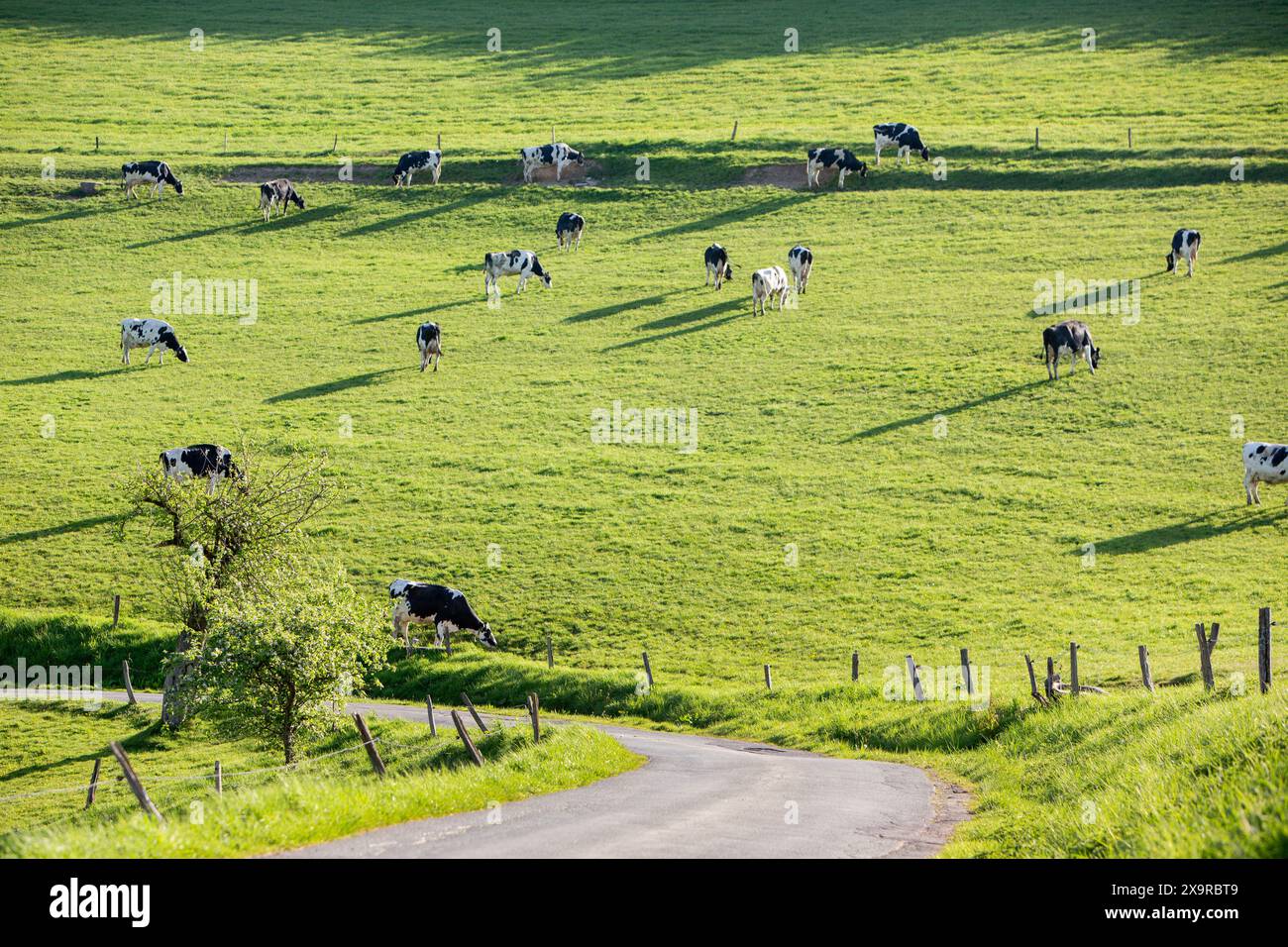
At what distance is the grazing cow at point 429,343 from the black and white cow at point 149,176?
26.1m

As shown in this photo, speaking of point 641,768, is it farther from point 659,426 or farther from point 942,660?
point 659,426

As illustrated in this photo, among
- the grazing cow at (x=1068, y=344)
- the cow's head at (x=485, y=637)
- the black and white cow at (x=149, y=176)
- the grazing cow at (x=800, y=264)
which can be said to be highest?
the black and white cow at (x=149, y=176)

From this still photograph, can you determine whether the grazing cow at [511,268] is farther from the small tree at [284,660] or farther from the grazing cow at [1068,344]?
the small tree at [284,660]

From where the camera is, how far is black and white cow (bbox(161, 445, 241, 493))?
3791 cm

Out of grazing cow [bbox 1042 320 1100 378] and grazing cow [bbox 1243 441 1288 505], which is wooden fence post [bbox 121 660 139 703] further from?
grazing cow [bbox 1042 320 1100 378]

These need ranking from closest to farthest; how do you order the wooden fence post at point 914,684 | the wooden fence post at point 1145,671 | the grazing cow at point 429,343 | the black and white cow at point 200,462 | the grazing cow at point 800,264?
1. the wooden fence post at point 1145,671
2. the wooden fence post at point 914,684
3. the black and white cow at point 200,462
4. the grazing cow at point 429,343
5. the grazing cow at point 800,264

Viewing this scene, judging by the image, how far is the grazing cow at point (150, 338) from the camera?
49219mm

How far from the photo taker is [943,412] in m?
42.2

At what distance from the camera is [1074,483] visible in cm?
3688

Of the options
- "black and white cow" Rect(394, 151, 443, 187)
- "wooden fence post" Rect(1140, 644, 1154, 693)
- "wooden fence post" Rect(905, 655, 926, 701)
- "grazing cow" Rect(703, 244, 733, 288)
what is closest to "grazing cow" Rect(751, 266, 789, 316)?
"grazing cow" Rect(703, 244, 733, 288)

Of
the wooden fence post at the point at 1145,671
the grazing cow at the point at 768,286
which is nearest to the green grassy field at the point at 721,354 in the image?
the wooden fence post at the point at 1145,671

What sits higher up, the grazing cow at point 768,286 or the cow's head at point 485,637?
the grazing cow at point 768,286

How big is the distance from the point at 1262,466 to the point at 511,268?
32159 millimetres

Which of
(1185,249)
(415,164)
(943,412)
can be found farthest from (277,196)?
(1185,249)
